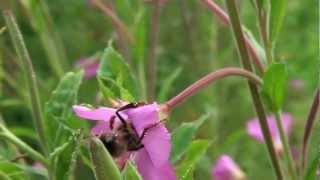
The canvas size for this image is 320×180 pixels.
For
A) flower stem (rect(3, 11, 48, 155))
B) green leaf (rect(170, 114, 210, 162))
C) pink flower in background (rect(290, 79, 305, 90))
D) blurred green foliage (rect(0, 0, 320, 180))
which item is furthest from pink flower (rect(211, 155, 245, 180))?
pink flower in background (rect(290, 79, 305, 90))

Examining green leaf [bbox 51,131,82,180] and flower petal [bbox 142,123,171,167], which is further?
green leaf [bbox 51,131,82,180]

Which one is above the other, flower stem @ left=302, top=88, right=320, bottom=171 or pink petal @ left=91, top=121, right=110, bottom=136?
pink petal @ left=91, top=121, right=110, bottom=136

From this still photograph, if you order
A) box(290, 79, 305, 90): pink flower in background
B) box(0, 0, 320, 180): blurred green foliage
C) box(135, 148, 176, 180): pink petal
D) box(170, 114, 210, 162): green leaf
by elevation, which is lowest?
box(290, 79, 305, 90): pink flower in background

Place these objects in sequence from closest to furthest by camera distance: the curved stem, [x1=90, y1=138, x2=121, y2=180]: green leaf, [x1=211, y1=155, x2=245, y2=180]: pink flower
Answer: [x1=90, y1=138, x2=121, y2=180]: green leaf < the curved stem < [x1=211, y1=155, x2=245, y2=180]: pink flower

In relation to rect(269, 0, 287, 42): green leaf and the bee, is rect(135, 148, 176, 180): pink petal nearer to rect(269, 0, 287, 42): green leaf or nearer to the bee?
the bee

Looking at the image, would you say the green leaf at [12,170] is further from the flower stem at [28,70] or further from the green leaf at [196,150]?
the green leaf at [196,150]

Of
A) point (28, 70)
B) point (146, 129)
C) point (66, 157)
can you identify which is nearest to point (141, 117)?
point (146, 129)

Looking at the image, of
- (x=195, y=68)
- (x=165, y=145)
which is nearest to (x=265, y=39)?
(x=165, y=145)

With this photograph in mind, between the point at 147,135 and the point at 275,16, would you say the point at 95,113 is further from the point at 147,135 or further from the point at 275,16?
the point at 275,16
